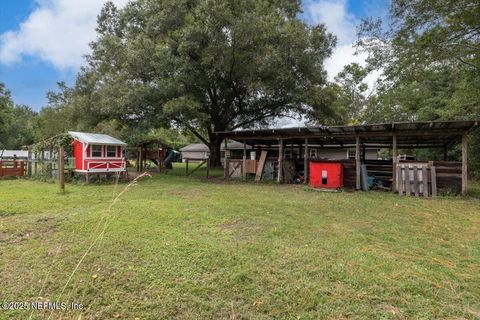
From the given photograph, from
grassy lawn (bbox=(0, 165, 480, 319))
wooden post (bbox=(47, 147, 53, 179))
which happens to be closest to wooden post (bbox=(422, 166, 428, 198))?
grassy lawn (bbox=(0, 165, 480, 319))

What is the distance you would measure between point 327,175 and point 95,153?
1017 cm

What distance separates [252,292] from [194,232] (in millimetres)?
2151

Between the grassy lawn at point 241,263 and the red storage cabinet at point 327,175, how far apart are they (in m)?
4.30

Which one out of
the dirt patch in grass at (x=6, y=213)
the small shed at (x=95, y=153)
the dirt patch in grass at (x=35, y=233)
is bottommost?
the dirt patch in grass at (x=35, y=233)

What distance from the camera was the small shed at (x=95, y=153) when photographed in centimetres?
1230

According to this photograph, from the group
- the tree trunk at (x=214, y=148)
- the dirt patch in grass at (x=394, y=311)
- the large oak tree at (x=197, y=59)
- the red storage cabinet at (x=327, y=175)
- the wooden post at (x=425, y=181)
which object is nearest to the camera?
the dirt patch in grass at (x=394, y=311)

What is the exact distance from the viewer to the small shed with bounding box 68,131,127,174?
40.3 ft

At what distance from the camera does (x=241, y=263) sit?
3.57 m

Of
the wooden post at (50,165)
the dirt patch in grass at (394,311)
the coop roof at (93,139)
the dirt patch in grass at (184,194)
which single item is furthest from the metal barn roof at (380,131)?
the wooden post at (50,165)

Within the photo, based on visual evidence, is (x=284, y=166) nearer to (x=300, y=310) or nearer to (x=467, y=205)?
(x=467, y=205)

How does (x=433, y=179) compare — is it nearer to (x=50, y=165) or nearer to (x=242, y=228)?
(x=242, y=228)

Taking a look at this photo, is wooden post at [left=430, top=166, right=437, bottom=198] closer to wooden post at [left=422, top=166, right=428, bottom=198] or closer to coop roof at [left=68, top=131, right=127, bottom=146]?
wooden post at [left=422, top=166, right=428, bottom=198]

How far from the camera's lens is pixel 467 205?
791 cm

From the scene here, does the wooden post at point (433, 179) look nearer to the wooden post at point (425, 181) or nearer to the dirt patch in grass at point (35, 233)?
the wooden post at point (425, 181)
